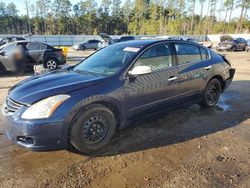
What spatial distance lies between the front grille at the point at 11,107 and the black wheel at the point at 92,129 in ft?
2.51

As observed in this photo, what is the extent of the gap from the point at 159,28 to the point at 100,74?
80183 mm

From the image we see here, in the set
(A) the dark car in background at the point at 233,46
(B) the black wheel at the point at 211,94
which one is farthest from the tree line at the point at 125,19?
(B) the black wheel at the point at 211,94

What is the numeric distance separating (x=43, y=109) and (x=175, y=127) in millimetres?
2472

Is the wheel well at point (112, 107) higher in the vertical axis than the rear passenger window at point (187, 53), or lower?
lower

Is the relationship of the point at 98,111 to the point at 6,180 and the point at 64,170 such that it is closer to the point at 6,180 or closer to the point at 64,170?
the point at 64,170

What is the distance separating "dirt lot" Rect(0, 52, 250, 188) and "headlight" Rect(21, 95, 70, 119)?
28.7 inches

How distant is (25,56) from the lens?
37.9 feet

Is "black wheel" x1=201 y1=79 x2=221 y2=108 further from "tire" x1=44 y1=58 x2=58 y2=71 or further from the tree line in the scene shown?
the tree line

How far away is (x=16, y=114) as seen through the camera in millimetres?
3361

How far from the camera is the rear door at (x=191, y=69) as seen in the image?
4863 mm

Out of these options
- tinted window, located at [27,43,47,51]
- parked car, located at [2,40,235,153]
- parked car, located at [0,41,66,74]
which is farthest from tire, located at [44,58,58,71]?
parked car, located at [2,40,235,153]

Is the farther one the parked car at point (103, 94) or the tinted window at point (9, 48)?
the tinted window at point (9, 48)

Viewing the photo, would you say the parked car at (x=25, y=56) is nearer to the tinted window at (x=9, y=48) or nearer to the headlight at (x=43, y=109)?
the tinted window at (x=9, y=48)

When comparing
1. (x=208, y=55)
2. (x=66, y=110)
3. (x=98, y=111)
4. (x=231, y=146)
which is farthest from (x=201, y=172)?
(x=208, y=55)
